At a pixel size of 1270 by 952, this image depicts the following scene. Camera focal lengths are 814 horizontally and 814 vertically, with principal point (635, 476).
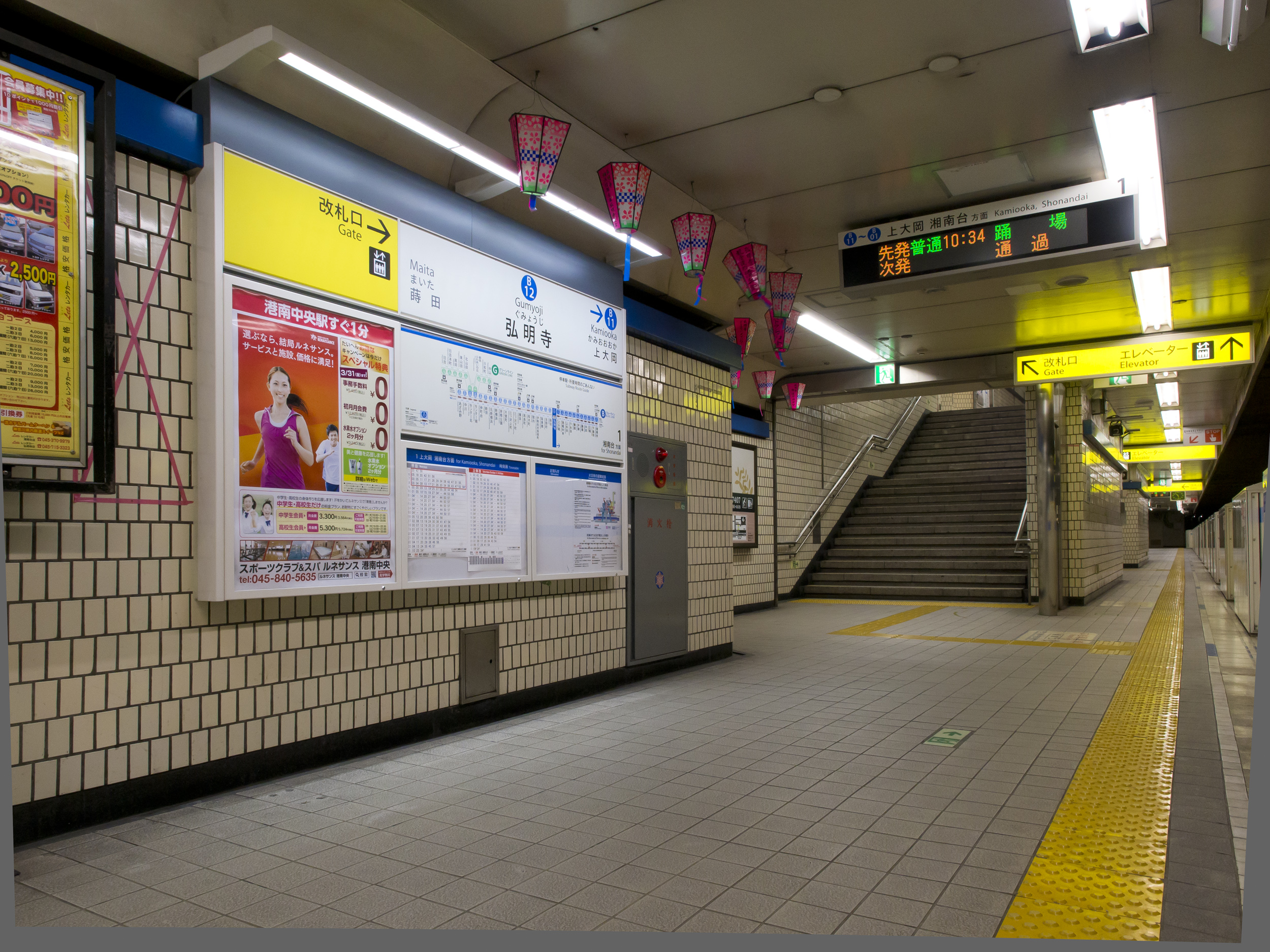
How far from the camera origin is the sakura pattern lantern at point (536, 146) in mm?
3902

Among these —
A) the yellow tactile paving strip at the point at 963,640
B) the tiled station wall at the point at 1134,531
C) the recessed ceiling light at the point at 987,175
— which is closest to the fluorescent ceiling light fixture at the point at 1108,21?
the recessed ceiling light at the point at 987,175

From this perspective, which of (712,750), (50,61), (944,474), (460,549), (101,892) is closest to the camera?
(101,892)

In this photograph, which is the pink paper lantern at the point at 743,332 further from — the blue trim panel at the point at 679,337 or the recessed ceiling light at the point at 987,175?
the recessed ceiling light at the point at 987,175

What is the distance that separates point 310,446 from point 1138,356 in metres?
9.13

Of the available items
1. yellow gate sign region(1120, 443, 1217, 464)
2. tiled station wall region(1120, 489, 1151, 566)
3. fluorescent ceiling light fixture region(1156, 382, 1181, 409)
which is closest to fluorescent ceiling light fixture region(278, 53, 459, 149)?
fluorescent ceiling light fixture region(1156, 382, 1181, 409)

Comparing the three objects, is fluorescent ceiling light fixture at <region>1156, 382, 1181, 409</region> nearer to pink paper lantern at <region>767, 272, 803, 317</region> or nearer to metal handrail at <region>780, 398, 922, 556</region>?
metal handrail at <region>780, 398, 922, 556</region>

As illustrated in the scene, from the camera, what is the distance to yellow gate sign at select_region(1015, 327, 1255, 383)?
8.69 metres

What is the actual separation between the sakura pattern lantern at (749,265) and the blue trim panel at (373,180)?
101 cm

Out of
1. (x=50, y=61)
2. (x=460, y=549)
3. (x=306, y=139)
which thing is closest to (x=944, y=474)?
(x=460, y=549)

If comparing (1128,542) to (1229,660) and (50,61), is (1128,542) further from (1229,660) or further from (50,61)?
(50,61)

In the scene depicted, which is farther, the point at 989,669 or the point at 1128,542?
the point at 1128,542

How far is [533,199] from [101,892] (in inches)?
130

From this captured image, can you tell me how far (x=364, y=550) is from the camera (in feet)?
13.2

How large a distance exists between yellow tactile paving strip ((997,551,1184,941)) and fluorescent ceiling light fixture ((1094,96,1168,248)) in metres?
3.00
